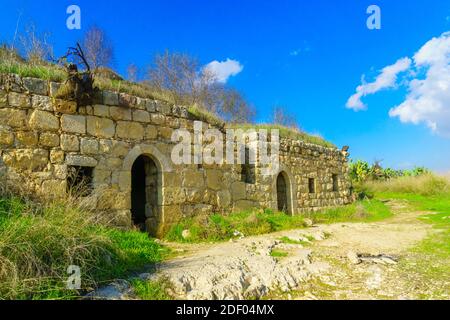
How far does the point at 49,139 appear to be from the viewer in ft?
18.0

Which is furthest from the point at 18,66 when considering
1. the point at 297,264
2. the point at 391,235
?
the point at 391,235

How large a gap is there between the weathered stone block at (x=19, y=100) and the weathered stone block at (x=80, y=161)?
1.04 metres

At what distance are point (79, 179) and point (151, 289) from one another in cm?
351

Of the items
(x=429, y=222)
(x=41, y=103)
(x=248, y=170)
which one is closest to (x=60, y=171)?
(x=41, y=103)

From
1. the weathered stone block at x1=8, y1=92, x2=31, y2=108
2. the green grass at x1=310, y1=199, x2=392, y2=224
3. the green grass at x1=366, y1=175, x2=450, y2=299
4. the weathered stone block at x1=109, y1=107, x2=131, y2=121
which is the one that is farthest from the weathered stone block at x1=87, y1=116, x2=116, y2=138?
the green grass at x1=310, y1=199, x2=392, y2=224

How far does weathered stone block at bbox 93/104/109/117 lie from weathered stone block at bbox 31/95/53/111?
0.74 meters

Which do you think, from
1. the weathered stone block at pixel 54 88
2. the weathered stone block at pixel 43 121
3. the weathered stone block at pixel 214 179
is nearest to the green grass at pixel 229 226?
the weathered stone block at pixel 214 179

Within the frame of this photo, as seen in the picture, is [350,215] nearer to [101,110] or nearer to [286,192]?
[286,192]

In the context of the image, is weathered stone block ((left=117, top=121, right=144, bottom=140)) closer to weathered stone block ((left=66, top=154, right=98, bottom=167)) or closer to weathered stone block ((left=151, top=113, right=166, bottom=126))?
weathered stone block ((left=151, top=113, right=166, bottom=126))

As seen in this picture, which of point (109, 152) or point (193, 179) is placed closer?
point (109, 152)

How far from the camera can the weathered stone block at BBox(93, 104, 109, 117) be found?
6.05 metres

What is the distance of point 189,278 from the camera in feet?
11.2

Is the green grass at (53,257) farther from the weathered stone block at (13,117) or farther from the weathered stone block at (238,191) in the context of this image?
the weathered stone block at (238,191)
